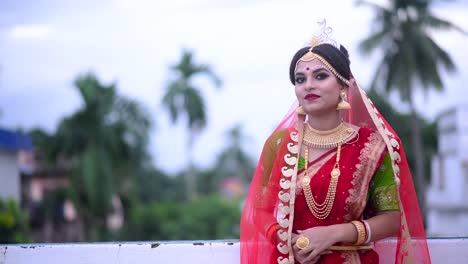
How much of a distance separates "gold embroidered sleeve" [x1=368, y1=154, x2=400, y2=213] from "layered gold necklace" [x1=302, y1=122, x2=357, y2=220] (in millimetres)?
167

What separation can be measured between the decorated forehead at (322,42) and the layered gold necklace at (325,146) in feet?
0.71

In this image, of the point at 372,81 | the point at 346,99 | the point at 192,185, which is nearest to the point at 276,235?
the point at 346,99

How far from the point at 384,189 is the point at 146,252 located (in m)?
1.21

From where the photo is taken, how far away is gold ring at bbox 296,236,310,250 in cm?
234

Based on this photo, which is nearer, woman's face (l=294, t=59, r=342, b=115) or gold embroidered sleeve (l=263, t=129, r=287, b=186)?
woman's face (l=294, t=59, r=342, b=115)

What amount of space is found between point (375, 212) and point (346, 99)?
49 cm

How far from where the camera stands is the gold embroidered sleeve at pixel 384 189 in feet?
7.89

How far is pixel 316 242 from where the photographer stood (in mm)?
2328

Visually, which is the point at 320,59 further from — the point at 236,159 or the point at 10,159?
the point at 236,159

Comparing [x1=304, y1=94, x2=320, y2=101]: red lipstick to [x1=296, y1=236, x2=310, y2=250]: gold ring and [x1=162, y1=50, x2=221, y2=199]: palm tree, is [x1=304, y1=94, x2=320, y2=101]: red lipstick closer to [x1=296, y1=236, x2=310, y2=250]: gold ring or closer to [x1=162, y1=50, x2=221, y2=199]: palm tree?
[x1=296, y1=236, x2=310, y2=250]: gold ring

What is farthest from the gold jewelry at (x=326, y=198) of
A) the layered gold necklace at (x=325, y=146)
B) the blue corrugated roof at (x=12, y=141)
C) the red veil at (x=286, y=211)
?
the blue corrugated roof at (x=12, y=141)

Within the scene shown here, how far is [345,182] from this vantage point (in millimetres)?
2381

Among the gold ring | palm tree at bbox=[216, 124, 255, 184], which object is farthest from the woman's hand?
palm tree at bbox=[216, 124, 255, 184]

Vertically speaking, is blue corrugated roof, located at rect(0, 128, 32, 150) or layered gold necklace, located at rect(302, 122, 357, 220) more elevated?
layered gold necklace, located at rect(302, 122, 357, 220)
